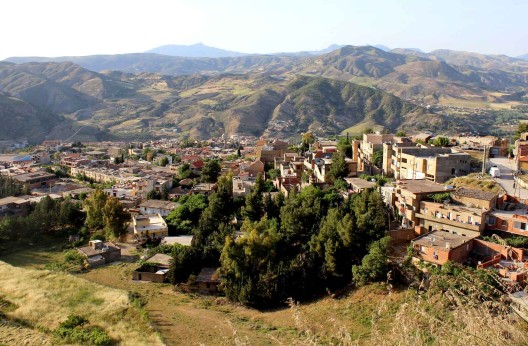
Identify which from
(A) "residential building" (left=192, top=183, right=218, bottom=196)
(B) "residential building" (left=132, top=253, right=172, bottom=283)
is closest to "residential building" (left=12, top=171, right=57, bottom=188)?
(A) "residential building" (left=192, top=183, right=218, bottom=196)

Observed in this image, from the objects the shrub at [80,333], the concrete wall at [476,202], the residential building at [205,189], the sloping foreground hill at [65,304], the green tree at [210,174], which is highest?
the concrete wall at [476,202]

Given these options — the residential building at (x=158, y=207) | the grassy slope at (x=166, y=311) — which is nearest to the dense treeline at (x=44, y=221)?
the residential building at (x=158, y=207)

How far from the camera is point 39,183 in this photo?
35.1 m

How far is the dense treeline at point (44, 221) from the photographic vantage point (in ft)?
78.7

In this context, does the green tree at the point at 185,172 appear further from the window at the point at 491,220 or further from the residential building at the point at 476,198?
the window at the point at 491,220

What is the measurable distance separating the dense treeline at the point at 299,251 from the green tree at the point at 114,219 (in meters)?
4.98

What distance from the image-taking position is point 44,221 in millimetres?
25094

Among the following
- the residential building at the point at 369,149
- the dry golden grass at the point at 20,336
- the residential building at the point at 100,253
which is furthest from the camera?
the residential building at the point at 369,149

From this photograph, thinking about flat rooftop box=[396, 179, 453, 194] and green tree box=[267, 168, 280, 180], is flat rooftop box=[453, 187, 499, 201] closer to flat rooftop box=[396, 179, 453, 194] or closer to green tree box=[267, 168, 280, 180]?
flat rooftop box=[396, 179, 453, 194]

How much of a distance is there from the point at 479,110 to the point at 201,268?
325 feet

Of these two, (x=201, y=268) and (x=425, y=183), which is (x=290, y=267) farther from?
(x=425, y=183)

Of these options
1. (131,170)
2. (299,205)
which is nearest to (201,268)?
(299,205)

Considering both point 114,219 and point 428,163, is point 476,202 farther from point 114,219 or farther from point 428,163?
point 114,219

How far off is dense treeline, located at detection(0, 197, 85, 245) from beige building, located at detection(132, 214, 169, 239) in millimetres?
3937
